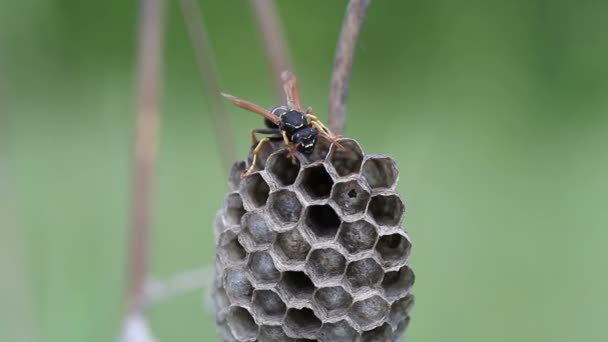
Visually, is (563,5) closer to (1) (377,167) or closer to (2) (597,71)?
(2) (597,71)

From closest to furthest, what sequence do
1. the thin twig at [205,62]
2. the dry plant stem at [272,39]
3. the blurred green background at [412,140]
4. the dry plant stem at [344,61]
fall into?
the dry plant stem at [344,61] → the dry plant stem at [272,39] → the thin twig at [205,62] → the blurred green background at [412,140]

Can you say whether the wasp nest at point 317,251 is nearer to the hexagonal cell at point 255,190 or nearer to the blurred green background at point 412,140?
the hexagonal cell at point 255,190

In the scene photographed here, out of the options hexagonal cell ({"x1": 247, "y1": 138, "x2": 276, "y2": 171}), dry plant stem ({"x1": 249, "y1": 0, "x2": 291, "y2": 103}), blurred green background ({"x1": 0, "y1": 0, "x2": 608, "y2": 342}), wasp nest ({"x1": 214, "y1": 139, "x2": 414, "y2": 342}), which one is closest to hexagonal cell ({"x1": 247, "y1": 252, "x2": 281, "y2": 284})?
wasp nest ({"x1": 214, "y1": 139, "x2": 414, "y2": 342})

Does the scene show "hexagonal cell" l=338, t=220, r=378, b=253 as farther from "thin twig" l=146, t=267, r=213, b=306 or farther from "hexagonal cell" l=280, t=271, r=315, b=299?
"thin twig" l=146, t=267, r=213, b=306

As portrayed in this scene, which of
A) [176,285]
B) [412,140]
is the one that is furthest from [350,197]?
[412,140]

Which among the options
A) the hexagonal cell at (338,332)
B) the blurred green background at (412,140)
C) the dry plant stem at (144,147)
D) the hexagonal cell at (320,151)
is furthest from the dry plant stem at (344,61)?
the blurred green background at (412,140)
